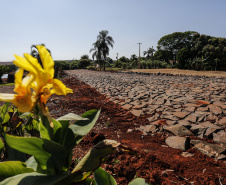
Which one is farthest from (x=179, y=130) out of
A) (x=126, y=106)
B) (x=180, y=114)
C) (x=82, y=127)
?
(x=82, y=127)

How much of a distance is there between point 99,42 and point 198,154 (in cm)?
2524

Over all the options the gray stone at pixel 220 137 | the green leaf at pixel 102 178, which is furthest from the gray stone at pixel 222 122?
the green leaf at pixel 102 178

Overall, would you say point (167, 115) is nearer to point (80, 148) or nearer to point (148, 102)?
point (148, 102)

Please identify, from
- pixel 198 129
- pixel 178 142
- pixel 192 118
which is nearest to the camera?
pixel 178 142

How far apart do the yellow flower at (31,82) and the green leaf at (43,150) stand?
13cm

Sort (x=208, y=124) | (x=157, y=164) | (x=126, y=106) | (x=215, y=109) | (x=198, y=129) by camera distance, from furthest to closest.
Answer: (x=126, y=106) < (x=215, y=109) < (x=208, y=124) < (x=198, y=129) < (x=157, y=164)

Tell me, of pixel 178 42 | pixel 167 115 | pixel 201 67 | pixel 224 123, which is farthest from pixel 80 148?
pixel 178 42

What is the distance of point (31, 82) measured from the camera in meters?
0.46

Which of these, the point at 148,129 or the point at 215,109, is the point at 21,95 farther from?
the point at 215,109

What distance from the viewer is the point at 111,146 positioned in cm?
62

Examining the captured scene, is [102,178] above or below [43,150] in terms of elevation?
below

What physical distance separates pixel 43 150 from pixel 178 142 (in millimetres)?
2068

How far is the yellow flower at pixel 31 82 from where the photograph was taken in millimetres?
456

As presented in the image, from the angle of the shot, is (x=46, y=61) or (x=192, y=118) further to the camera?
(x=192, y=118)
